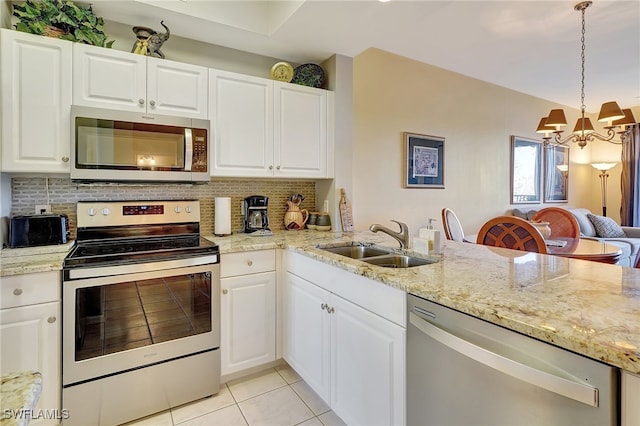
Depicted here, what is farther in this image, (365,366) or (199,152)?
(199,152)

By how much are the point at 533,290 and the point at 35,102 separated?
2.51m

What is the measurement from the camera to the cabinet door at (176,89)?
6.70ft

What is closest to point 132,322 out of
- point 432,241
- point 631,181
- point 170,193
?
point 170,193

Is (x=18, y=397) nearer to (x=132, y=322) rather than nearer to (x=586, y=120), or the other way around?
(x=132, y=322)

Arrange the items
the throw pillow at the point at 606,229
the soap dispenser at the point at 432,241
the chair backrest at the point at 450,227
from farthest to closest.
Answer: the throw pillow at the point at 606,229
the chair backrest at the point at 450,227
the soap dispenser at the point at 432,241

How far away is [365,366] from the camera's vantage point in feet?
4.64

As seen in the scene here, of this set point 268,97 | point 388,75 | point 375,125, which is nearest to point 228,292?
point 268,97

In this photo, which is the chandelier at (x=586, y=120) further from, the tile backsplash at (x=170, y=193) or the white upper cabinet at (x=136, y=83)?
the white upper cabinet at (x=136, y=83)

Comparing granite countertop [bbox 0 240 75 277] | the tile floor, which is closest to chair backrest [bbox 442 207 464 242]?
the tile floor

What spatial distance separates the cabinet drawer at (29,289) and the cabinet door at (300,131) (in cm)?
146

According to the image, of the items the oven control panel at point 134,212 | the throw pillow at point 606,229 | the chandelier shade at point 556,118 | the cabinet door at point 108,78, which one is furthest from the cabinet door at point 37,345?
the throw pillow at point 606,229

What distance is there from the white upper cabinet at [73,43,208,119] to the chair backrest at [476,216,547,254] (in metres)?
2.20

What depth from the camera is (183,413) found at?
1.84 m

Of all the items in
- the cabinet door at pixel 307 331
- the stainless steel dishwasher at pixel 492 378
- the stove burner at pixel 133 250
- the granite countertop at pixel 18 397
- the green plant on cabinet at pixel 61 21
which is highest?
the green plant on cabinet at pixel 61 21
